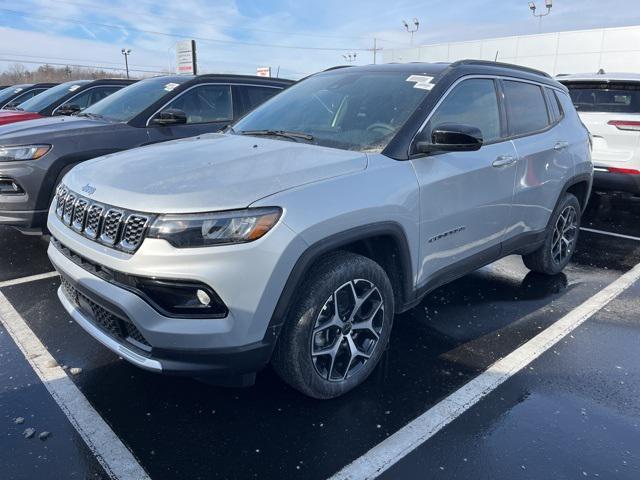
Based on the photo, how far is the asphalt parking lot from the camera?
2355mm

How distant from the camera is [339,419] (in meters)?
2.67

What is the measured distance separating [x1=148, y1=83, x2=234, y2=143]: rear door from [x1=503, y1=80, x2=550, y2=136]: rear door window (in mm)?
2953

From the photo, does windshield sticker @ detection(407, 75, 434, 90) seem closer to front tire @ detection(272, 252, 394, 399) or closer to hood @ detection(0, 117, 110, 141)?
front tire @ detection(272, 252, 394, 399)

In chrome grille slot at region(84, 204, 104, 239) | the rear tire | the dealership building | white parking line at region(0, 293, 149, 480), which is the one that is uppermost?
the dealership building

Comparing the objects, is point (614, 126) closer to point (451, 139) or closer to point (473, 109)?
point (473, 109)

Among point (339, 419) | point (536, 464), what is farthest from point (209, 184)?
point (536, 464)

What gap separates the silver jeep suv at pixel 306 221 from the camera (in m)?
2.22

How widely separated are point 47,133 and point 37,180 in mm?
518

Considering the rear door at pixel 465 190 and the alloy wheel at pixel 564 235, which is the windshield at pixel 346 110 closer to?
the rear door at pixel 465 190

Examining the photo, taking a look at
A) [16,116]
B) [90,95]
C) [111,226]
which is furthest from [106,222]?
[90,95]

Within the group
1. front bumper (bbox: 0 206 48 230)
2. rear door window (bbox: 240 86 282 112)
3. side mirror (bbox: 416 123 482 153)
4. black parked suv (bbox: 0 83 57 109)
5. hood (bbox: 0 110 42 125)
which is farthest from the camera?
black parked suv (bbox: 0 83 57 109)

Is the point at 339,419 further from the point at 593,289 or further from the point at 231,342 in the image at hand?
the point at 593,289

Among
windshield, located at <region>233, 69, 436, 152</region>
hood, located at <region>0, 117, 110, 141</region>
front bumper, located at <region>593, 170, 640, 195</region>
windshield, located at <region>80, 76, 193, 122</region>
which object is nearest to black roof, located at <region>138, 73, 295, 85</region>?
windshield, located at <region>80, 76, 193, 122</region>

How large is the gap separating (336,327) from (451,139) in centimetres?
126
